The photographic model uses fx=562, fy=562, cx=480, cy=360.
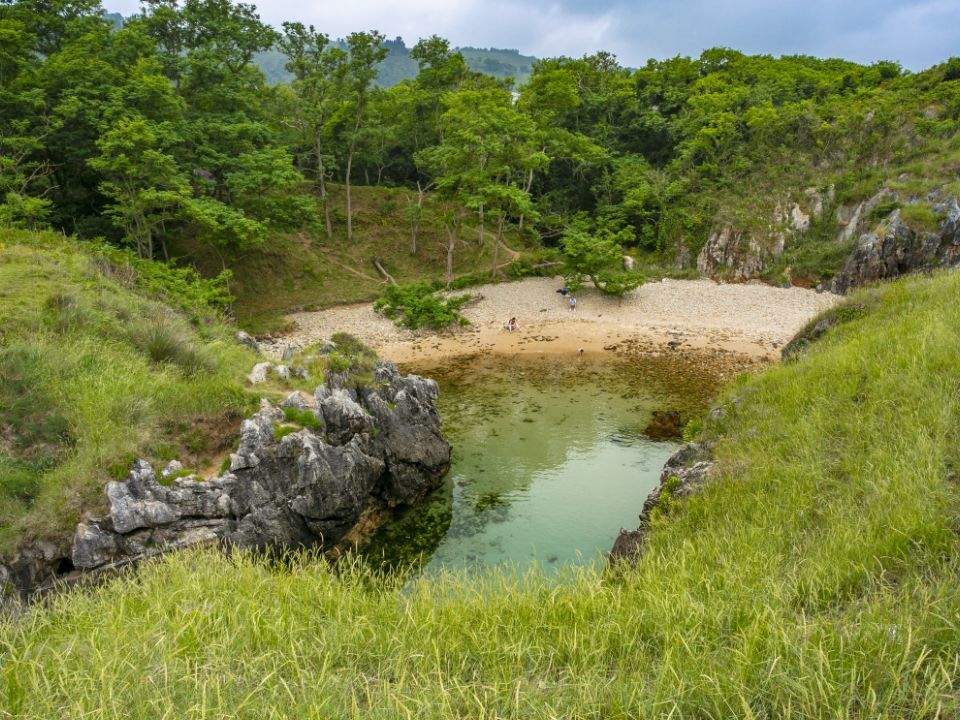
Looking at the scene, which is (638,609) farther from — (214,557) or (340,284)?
(340,284)

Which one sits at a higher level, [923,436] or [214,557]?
→ [923,436]

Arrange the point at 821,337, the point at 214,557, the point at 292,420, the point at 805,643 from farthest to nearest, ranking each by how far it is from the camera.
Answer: the point at 821,337
the point at 292,420
the point at 214,557
the point at 805,643

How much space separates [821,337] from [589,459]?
622cm

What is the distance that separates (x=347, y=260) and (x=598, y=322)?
15192 millimetres

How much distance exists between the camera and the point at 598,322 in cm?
2678

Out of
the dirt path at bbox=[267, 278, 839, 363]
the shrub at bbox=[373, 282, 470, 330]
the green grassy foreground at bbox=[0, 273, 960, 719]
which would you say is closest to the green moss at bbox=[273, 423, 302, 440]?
the green grassy foreground at bbox=[0, 273, 960, 719]

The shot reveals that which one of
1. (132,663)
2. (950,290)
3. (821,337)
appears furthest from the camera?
(821,337)

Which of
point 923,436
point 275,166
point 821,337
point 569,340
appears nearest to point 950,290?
point 821,337

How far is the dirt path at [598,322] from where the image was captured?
79.5ft

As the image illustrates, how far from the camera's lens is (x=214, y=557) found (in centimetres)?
608

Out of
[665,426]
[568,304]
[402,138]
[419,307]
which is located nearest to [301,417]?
[665,426]

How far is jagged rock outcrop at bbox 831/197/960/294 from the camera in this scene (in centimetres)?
2495

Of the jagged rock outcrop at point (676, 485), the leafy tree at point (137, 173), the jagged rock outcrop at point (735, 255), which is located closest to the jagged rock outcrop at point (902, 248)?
the jagged rock outcrop at point (735, 255)

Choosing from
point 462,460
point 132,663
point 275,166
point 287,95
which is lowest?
point 462,460
